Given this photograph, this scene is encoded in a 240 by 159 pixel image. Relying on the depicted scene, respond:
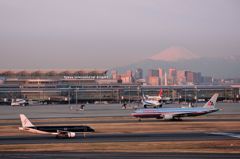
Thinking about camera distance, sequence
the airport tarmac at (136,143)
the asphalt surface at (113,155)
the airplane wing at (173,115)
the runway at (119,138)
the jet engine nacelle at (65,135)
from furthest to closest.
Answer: the airplane wing at (173,115) → the jet engine nacelle at (65,135) → the runway at (119,138) → the airport tarmac at (136,143) → the asphalt surface at (113,155)

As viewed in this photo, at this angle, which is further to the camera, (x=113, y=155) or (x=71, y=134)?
(x=71, y=134)

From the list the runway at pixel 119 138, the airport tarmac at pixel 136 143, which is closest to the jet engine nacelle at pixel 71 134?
the runway at pixel 119 138

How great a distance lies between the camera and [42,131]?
53.8 meters

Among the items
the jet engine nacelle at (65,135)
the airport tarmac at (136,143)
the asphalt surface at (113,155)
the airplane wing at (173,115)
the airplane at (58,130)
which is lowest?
the asphalt surface at (113,155)

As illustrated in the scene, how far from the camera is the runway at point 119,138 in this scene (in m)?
48.4

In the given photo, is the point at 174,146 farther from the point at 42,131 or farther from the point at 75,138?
the point at 42,131

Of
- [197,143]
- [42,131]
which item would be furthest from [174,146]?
[42,131]

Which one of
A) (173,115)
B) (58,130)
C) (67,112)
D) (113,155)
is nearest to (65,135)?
(58,130)

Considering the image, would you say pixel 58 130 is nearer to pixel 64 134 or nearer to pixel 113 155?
pixel 64 134

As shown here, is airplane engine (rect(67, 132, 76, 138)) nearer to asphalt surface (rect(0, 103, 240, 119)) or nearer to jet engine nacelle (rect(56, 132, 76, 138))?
jet engine nacelle (rect(56, 132, 76, 138))

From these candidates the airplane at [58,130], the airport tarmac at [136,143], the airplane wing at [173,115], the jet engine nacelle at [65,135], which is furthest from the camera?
the airplane wing at [173,115]

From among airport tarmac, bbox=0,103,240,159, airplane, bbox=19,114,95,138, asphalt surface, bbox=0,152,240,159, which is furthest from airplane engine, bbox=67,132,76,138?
asphalt surface, bbox=0,152,240,159

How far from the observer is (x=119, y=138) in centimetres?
5022

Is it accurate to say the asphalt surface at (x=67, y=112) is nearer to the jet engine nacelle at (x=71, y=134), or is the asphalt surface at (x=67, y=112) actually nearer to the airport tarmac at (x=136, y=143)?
the airport tarmac at (x=136, y=143)
